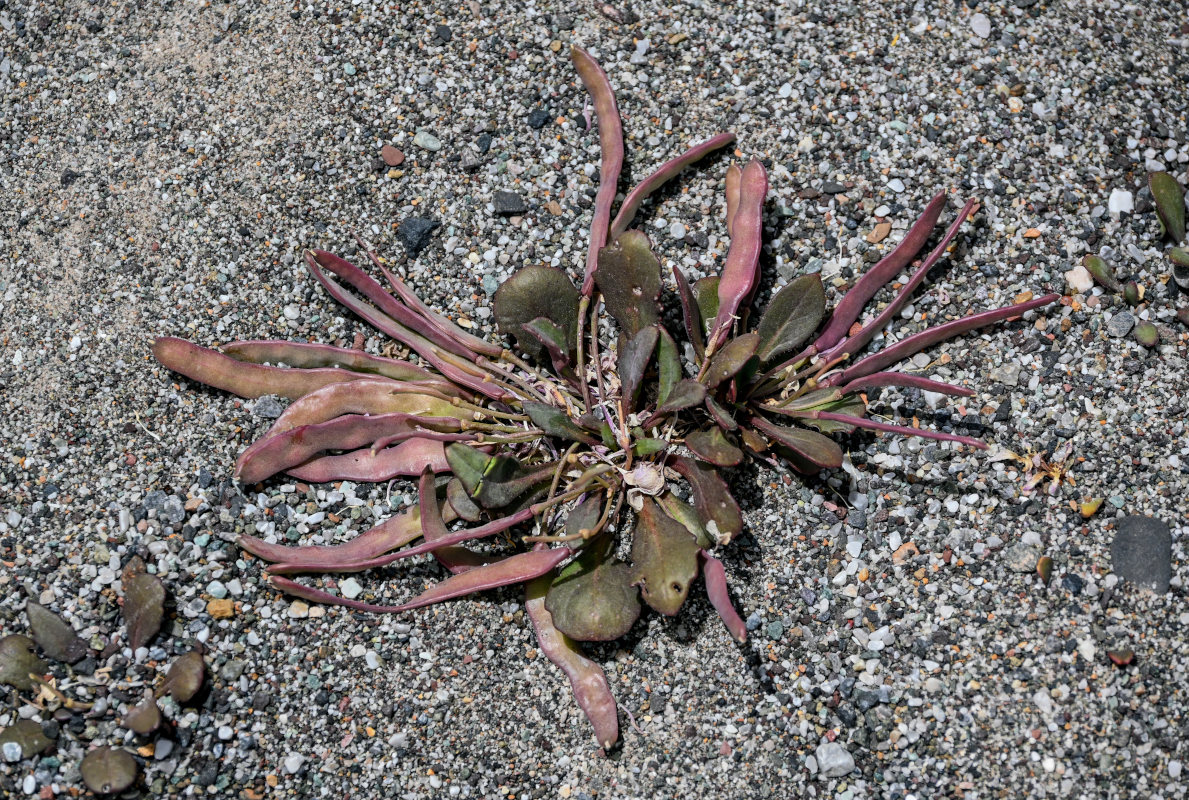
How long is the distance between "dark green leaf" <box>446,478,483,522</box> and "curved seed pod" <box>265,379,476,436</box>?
177 millimetres

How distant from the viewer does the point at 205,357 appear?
2.18 m

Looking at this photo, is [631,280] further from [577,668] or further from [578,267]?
[577,668]

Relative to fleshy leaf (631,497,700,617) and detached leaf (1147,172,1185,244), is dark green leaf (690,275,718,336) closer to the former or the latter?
fleshy leaf (631,497,700,617)

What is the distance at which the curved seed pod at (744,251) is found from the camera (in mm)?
2070

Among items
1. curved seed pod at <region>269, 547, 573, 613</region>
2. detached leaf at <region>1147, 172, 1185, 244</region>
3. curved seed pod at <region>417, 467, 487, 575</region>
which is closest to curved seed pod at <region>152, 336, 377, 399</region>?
curved seed pod at <region>417, 467, 487, 575</region>

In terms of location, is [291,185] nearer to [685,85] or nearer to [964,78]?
[685,85]

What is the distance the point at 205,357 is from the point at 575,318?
0.88m

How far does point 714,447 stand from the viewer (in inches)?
76.1

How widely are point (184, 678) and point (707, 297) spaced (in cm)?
140

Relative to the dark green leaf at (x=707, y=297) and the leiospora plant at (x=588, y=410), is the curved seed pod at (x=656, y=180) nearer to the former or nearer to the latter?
the leiospora plant at (x=588, y=410)

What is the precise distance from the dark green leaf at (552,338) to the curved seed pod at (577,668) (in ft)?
1.64

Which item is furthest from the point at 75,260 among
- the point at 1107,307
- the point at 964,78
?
the point at 1107,307

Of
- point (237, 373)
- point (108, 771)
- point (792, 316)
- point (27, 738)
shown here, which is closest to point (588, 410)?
point (792, 316)

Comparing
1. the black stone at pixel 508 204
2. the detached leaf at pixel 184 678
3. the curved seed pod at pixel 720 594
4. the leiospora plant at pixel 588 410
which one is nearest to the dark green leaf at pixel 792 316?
the leiospora plant at pixel 588 410
